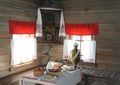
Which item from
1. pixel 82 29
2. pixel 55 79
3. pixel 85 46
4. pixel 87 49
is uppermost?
pixel 82 29

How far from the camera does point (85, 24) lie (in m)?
5.89

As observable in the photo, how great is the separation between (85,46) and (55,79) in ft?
8.19

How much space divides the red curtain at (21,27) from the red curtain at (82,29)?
128 centimetres

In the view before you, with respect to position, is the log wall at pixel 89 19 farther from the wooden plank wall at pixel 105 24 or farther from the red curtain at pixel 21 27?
the red curtain at pixel 21 27

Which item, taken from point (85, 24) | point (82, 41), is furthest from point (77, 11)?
point (82, 41)

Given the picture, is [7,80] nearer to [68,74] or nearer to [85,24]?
[68,74]

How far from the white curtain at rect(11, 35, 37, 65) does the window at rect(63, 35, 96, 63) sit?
3.89 feet

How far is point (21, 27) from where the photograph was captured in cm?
555

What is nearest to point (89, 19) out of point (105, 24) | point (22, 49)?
point (105, 24)

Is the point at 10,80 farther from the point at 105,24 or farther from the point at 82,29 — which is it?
the point at 105,24

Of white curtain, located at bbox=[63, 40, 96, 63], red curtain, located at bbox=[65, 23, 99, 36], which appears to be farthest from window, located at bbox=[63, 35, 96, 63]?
red curtain, located at bbox=[65, 23, 99, 36]

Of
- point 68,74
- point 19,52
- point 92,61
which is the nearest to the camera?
point 68,74

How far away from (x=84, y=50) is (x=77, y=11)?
1450 mm

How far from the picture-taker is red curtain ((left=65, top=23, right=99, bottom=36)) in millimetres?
5736
